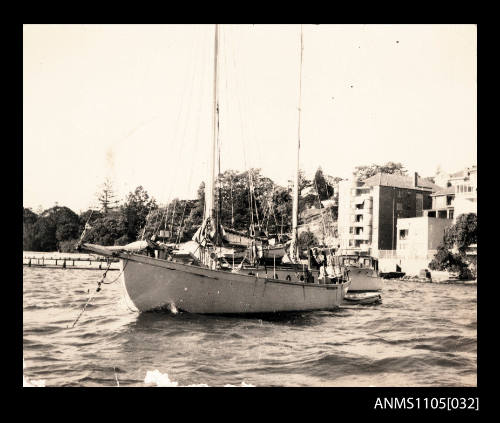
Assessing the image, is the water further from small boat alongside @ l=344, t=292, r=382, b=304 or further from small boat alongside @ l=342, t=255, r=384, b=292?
small boat alongside @ l=342, t=255, r=384, b=292

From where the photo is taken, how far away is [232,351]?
28.6ft

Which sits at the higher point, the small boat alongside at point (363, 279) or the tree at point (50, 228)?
the tree at point (50, 228)

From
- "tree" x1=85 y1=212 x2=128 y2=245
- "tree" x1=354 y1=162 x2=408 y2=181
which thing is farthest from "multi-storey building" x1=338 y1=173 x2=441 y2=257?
"tree" x1=85 y1=212 x2=128 y2=245

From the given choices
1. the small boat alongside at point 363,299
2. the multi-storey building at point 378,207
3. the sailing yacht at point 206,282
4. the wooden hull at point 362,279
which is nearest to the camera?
the sailing yacht at point 206,282

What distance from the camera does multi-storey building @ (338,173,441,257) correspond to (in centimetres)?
3734

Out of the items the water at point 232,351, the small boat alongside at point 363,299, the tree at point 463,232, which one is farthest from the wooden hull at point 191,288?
the tree at point 463,232

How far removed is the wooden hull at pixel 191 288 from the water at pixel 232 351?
0.38 metres

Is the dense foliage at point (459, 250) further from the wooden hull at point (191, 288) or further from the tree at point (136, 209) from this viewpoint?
the tree at point (136, 209)

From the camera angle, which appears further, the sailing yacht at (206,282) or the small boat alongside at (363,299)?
the small boat alongside at (363,299)

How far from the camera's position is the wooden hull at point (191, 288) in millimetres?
11602

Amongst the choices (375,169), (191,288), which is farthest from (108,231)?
(375,169)

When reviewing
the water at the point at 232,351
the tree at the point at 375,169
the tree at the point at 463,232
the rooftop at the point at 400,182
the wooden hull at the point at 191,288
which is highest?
the tree at the point at 375,169

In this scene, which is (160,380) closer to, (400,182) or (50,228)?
(50,228)

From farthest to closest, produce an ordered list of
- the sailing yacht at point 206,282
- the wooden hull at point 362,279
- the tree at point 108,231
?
the wooden hull at point 362,279 < the tree at point 108,231 < the sailing yacht at point 206,282
